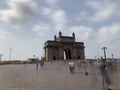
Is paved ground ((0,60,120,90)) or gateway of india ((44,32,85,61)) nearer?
paved ground ((0,60,120,90))

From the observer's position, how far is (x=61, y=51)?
11119cm

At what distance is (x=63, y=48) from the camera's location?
367 feet

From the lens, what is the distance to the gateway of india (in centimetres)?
11050

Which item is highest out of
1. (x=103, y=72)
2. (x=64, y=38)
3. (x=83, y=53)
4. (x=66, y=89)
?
(x=64, y=38)

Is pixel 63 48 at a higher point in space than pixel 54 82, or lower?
higher

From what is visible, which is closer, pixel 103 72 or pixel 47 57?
pixel 103 72

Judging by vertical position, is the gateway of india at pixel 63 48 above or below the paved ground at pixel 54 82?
above

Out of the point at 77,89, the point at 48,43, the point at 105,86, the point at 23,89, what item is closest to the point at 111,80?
the point at 105,86

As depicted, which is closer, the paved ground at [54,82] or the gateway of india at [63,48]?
the paved ground at [54,82]

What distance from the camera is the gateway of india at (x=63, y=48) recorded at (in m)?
110

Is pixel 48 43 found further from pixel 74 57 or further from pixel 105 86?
pixel 105 86

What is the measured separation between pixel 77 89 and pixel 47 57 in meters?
99.4

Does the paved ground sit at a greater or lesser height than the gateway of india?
lesser

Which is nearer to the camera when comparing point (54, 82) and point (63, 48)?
point (54, 82)
